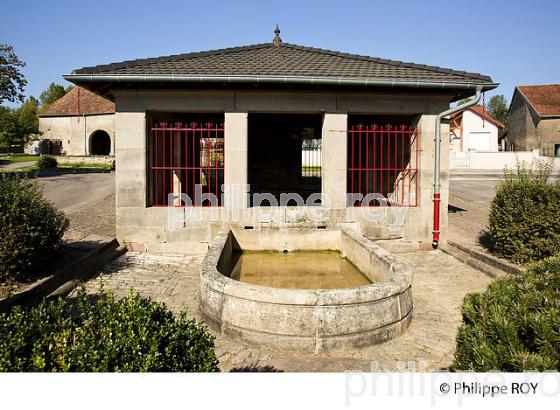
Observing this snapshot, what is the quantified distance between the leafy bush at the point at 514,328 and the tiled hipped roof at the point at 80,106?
119 feet

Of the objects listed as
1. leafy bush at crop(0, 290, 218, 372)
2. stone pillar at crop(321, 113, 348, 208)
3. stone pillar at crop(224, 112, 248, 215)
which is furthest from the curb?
stone pillar at crop(321, 113, 348, 208)

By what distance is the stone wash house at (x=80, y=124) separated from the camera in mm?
35281

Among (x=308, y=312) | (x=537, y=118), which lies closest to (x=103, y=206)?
(x=308, y=312)

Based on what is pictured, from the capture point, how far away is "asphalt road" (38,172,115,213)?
12477 millimetres

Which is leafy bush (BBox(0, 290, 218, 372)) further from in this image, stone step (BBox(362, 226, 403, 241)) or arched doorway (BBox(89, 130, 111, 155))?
arched doorway (BBox(89, 130, 111, 155))

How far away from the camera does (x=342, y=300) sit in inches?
150

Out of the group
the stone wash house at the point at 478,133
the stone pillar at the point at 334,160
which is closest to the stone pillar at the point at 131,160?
the stone pillar at the point at 334,160

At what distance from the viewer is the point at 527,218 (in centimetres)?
647

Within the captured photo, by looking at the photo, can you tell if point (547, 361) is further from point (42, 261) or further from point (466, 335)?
point (42, 261)

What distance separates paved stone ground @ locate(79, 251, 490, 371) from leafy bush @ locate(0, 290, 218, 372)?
2.54 feet

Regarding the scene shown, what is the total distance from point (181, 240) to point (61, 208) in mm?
5399

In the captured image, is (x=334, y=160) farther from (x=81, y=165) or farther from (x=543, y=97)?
(x=543, y=97)

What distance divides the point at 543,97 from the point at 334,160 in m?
38.3
